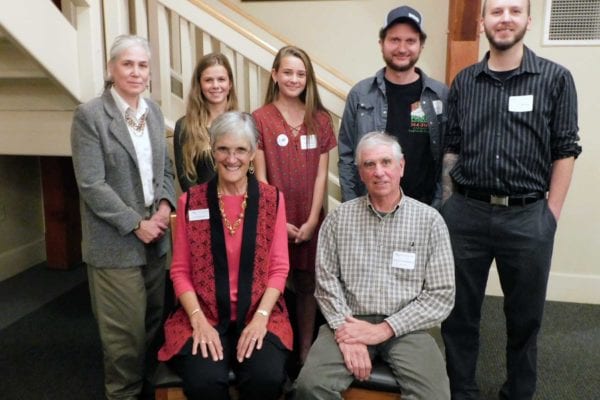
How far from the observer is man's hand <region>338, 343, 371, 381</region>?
66.0 inches

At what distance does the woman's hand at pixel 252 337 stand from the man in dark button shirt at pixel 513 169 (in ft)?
2.76

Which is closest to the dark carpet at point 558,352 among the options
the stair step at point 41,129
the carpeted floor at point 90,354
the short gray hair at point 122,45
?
the carpeted floor at point 90,354

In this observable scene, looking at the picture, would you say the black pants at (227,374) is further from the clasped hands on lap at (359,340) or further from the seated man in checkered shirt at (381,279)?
the clasped hands on lap at (359,340)

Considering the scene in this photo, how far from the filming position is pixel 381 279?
1.81 m

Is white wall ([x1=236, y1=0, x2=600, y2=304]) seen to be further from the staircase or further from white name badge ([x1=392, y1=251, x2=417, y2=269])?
white name badge ([x1=392, y1=251, x2=417, y2=269])

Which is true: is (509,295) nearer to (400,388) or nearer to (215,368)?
(400,388)

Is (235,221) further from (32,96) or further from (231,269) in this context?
(32,96)

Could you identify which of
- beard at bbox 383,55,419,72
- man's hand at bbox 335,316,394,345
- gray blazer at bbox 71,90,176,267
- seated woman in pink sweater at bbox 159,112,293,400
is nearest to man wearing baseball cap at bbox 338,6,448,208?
beard at bbox 383,55,419,72

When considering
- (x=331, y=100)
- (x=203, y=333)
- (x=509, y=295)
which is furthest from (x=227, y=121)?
(x=509, y=295)

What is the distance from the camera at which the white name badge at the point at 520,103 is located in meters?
1.91

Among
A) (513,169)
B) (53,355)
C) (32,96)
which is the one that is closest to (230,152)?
(513,169)

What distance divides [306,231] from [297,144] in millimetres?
391

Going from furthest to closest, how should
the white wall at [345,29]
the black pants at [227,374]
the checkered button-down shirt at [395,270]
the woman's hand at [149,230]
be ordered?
the white wall at [345,29] < the woman's hand at [149,230] < the checkered button-down shirt at [395,270] < the black pants at [227,374]

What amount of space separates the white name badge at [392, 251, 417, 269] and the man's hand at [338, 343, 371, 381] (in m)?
0.31
